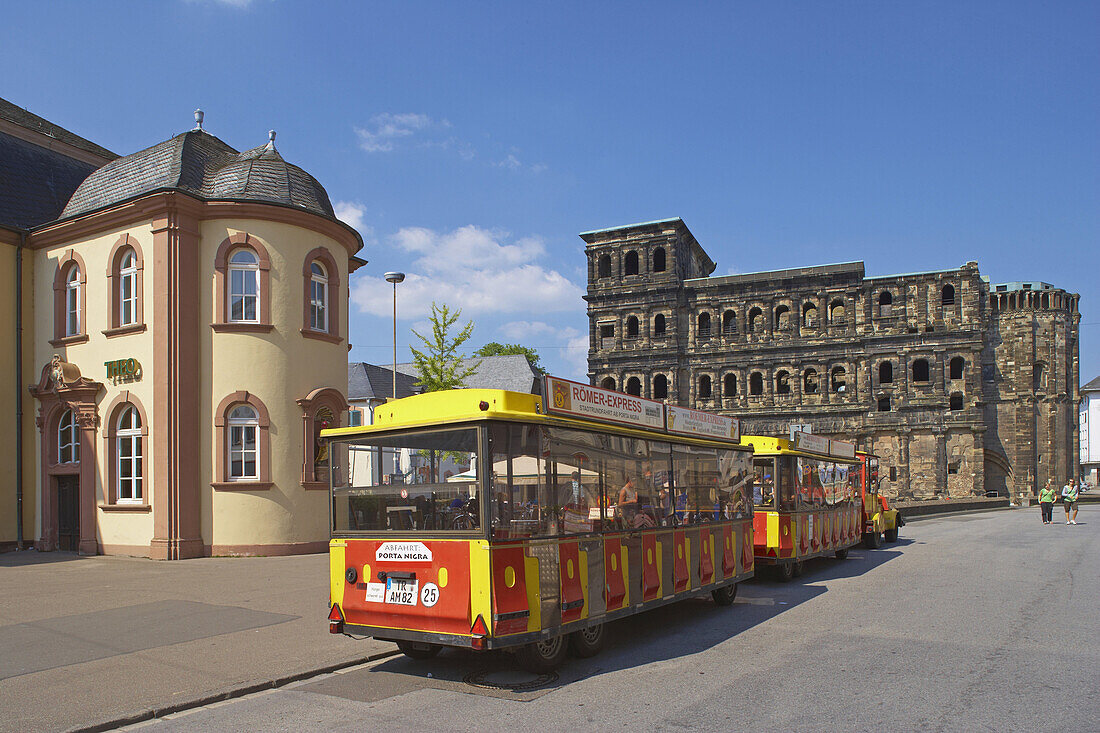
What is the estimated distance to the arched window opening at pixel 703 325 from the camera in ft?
221

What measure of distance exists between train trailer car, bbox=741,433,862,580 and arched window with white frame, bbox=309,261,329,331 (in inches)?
458

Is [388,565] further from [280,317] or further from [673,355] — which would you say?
[673,355]

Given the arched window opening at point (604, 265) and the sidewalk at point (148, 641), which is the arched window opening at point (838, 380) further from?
the sidewalk at point (148, 641)

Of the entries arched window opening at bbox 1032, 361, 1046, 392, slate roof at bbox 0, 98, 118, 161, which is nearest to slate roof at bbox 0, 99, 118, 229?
slate roof at bbox 0, 98, 118, 161

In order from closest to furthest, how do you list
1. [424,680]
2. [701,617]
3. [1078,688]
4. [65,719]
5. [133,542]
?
[65,719], [1078,688], [424,680], [701,617], [133,542]

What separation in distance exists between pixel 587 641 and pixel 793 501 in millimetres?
8191

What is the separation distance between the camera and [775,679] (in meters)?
7.96

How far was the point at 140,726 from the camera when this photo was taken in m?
6.91

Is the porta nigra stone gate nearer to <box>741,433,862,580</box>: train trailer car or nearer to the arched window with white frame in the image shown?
<box>741,433,862,580</box>: train trailer car

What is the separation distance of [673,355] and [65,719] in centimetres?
6159

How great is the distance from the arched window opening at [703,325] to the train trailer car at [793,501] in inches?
1918

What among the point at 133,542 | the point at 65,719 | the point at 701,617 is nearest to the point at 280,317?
the point at 133,542

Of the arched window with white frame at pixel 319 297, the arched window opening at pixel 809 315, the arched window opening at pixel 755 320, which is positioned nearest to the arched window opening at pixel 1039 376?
the arched window opening at pixel 809 315

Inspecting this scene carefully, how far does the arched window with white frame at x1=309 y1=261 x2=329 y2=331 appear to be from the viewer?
2203 cm
